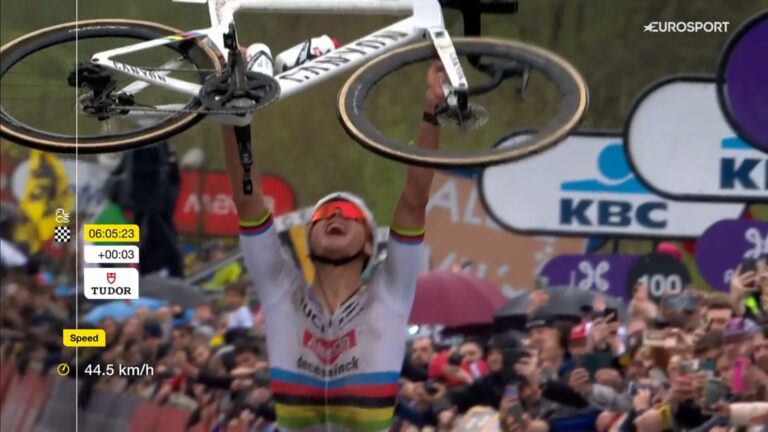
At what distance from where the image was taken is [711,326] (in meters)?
5.45

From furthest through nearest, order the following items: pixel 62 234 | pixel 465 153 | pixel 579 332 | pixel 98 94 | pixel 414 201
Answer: pixel 62 234 < pixel 579 332 < pixel 414 201 < pixel 98 94 < pixel 465 153

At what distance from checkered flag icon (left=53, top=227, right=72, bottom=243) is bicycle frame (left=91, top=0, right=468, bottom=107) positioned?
1074mm

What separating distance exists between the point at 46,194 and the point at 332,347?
131 centimetres

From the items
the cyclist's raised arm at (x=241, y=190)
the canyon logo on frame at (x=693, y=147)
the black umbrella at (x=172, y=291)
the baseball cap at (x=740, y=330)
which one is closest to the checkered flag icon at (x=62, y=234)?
the black umbrella at (x=172, y=291)

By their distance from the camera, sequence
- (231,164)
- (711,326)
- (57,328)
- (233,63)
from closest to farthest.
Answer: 1. (233,63)
2. (231,164)
3. (711,326)
4. (57,328)

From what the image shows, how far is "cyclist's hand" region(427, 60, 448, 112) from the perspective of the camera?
4676 mm

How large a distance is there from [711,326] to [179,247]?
182 cm

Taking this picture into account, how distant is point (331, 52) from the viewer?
4.87m

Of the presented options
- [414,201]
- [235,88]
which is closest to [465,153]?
[414,201]

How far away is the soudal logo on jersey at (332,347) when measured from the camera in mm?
5164

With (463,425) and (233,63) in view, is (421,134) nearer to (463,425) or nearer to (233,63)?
(233,63)

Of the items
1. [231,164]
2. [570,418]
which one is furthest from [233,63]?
[570,418]

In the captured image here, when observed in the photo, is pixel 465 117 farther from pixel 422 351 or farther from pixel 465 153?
pixel 422 351

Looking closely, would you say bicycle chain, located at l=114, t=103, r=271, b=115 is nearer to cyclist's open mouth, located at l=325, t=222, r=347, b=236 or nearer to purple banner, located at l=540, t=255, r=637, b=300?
cyclist's open mouth, located at l=325, t=222, r=347, b=236
